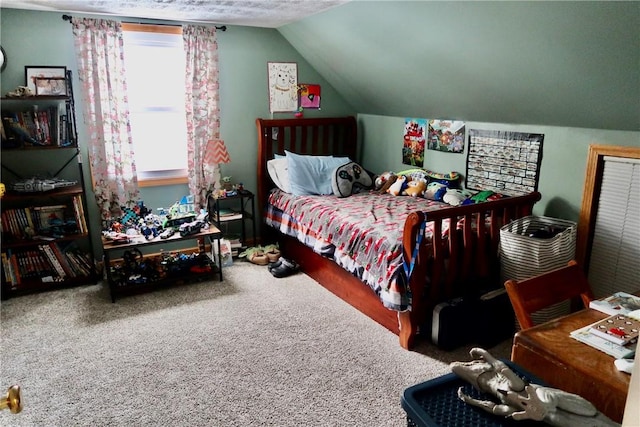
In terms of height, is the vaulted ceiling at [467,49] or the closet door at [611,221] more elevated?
the vaulted ceiling at [467,49]

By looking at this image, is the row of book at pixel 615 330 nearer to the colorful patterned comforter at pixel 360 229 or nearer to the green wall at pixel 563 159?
the colorful patterned comforter at pixel 360 229

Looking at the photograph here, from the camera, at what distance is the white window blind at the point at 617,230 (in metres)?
2.53

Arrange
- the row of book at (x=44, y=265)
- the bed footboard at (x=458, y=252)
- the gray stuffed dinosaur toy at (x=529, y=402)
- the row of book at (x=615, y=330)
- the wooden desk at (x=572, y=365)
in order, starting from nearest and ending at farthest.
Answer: the gray stuffed dinosaur toy at (x=529, y=402), the wooden desk at (x=572, y=365), the row of book at (x=615, y=330), the bed footboard at (x=458, y=252), the row of book at (x=44, y=265)

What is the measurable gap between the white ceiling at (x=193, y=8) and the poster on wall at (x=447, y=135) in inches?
52.2

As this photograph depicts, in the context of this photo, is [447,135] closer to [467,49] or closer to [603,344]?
[467,49]

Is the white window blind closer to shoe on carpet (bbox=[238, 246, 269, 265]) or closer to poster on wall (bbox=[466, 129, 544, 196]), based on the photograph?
poster on wall (bbox=[466, 129, 544, 196])

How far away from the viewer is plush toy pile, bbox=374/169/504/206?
11.0 feet

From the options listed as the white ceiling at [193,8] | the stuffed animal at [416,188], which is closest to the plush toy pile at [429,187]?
the stuffed animal at [416,188]

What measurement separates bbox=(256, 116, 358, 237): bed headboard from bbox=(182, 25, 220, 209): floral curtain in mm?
421

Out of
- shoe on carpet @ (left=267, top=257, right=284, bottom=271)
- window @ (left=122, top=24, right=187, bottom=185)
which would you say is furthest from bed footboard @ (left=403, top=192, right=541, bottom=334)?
window @ (left=122, top=24, right=187, bottom=185)

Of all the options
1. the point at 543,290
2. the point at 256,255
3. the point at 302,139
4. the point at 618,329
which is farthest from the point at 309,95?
the point at 618,329

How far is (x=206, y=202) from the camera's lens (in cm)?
403

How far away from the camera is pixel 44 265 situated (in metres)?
3.35

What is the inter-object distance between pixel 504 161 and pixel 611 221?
82 centimetres
